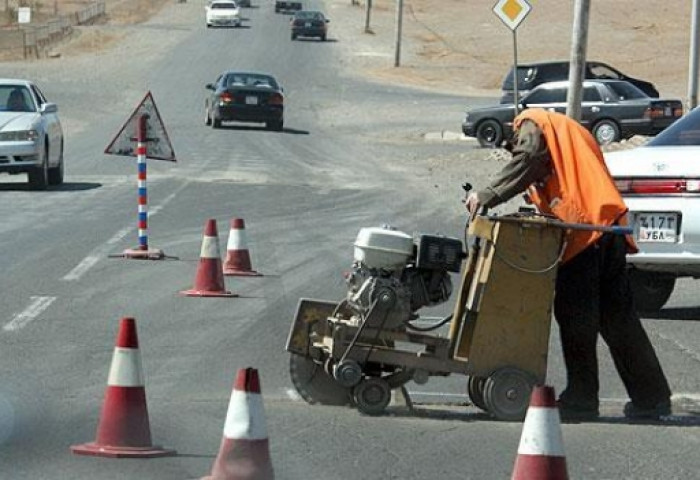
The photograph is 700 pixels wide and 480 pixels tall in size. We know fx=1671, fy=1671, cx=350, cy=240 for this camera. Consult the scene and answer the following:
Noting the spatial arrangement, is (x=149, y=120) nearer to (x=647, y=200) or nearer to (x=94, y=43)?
(x=647, y=200)

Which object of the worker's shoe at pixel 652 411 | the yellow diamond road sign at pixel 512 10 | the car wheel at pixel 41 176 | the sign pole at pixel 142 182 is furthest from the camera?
the yellow diamond road sign at pixel 512 10

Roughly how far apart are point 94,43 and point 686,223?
67180 millimetres

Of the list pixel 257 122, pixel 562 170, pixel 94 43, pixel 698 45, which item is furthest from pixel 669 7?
pixel 562 170

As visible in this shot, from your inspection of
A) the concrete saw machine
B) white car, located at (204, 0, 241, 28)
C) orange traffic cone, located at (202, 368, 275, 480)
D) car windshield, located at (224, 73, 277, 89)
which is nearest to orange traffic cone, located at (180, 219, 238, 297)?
the concrete saw machine

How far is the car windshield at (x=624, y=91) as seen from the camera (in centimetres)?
3750

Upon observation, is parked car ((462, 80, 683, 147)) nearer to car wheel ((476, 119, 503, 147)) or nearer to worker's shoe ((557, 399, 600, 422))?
car wheel ((476, 119, 503, 147))

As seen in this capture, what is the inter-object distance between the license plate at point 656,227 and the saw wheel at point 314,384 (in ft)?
12.7

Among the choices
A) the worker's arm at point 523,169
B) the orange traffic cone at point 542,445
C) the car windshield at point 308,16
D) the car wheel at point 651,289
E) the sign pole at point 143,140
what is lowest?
the car windshield at point 308,16

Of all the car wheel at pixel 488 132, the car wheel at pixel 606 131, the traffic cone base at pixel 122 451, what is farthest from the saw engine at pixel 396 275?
the car wheel at pixel 488 132

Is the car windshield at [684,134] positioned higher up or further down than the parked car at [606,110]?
higher up

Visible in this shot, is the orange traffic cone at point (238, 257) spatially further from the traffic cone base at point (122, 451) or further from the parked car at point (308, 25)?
the parked car at point (308, 25)

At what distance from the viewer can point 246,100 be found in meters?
41.6

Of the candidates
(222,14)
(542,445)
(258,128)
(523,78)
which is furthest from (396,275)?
(222,14)

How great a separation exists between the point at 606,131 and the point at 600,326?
94.0 ft
